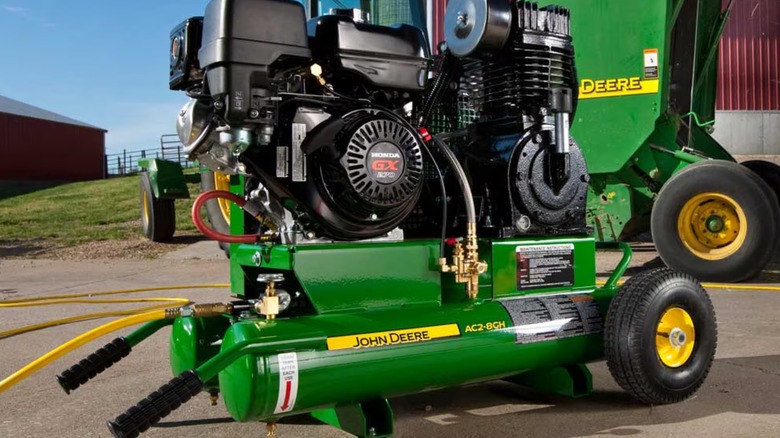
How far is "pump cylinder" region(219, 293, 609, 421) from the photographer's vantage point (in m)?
2.57

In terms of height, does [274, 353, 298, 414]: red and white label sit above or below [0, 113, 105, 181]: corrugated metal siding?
below

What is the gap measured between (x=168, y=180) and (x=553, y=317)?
3700 mm

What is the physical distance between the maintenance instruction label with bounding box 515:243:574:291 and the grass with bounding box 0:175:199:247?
9994 millimetres

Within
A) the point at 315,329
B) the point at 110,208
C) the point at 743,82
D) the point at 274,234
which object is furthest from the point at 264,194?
the point at 743,82

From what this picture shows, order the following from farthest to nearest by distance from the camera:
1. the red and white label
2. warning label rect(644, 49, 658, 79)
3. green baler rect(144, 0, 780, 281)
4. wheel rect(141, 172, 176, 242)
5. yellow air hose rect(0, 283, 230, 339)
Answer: wheel rect(141, 172, 176, 242)
warning label rect(644, 49, 658, 79)
green baler rect(144, 0, 780, 281)
yellow air hose rect(0, 283, 230, 339)
the red and white label

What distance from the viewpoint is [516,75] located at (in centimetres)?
355

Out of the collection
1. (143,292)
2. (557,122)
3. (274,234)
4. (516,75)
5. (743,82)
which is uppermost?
(743,82)

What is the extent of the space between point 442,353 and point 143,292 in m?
4.76

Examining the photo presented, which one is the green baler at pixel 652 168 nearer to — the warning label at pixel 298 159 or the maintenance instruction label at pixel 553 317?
the warning label at pixel 298 159

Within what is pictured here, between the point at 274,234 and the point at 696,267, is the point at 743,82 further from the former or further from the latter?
the point at 274,234

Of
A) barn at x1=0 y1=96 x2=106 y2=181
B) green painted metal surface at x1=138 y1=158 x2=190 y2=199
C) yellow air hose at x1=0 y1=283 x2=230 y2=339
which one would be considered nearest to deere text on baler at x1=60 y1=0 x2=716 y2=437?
yellow air hose at x1=0 y1=283 x2=230 y2=339

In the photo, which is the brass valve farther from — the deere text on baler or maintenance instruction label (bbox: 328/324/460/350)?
maintenance instruction label (bbox: 328/324/460/350)

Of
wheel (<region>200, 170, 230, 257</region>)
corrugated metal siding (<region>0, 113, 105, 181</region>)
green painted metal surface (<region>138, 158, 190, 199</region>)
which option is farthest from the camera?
corrugated metal siding (<region>0, 113, 105, 181</region>)

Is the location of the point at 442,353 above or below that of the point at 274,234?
below
